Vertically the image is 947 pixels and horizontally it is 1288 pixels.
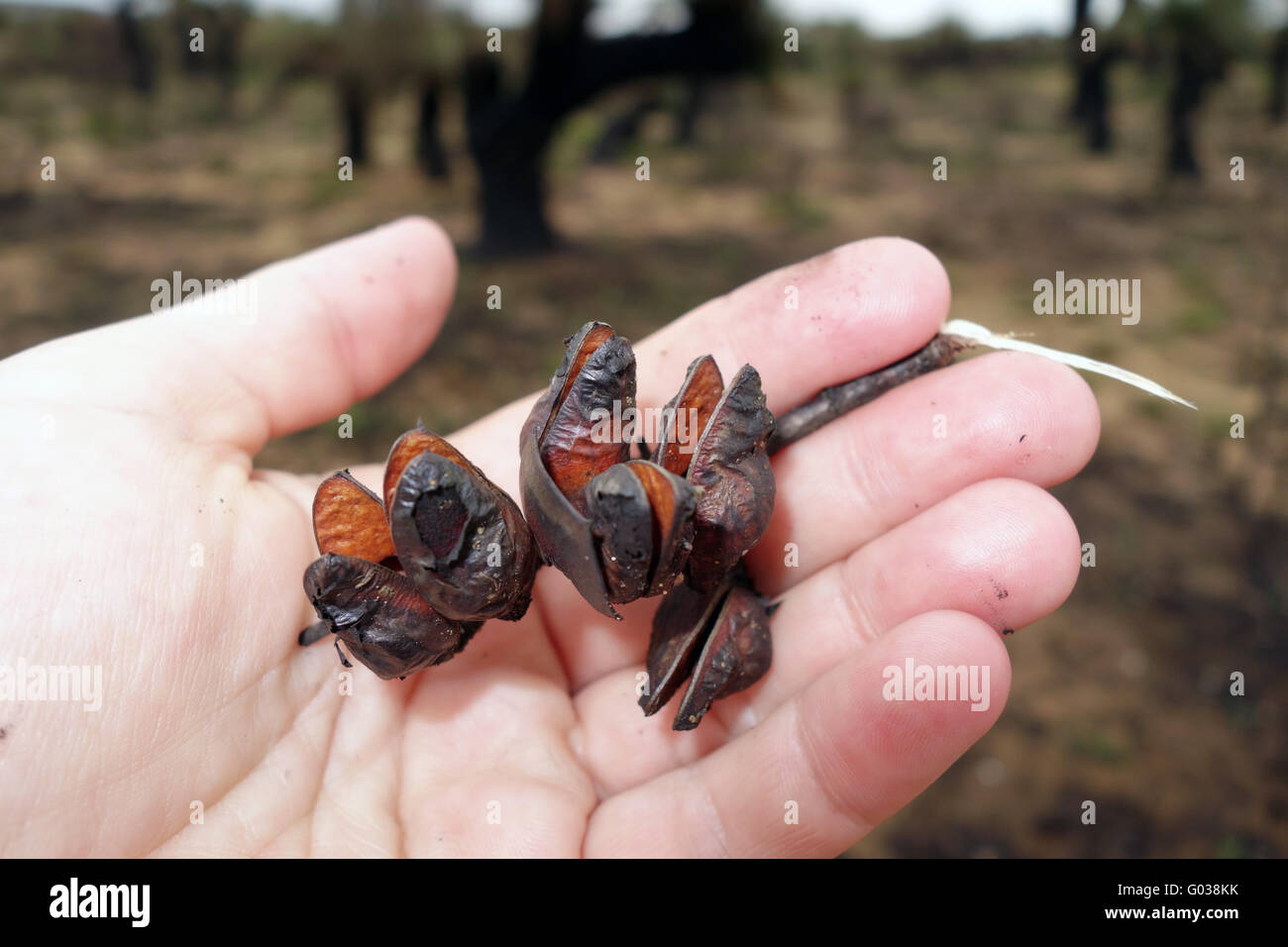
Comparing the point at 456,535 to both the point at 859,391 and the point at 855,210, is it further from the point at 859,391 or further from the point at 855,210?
the point at 855,210

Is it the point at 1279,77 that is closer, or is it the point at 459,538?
the point at 459,538

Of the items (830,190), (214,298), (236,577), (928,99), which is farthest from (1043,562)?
(928,99)

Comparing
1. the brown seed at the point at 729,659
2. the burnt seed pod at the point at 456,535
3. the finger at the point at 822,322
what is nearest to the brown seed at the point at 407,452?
the burnt seed pod at the point at 456,535

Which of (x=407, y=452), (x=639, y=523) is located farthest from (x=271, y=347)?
(x=639, y=523)

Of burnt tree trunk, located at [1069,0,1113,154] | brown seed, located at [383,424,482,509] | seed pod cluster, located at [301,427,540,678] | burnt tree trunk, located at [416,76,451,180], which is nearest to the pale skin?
seed pod cluster, located at [301,427,540,678]

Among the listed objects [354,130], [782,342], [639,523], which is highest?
[354,130]

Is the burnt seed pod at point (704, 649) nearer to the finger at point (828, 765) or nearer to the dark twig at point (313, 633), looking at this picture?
the finger at point (828, 765)
